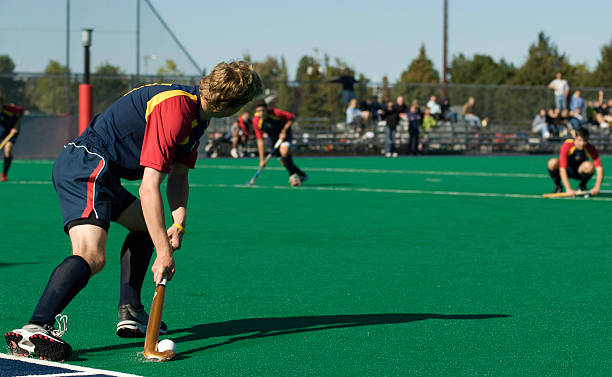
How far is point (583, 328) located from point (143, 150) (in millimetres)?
2797

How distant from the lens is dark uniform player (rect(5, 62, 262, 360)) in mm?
4695

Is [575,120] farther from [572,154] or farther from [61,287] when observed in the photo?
[61,287]

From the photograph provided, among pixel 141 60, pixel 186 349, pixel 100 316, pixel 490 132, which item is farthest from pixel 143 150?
pixel 490 132

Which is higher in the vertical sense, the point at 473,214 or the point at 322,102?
the point at 322,102

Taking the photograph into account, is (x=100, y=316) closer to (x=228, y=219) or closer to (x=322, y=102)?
(x=228, y=219)

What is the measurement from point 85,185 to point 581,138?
11285mm

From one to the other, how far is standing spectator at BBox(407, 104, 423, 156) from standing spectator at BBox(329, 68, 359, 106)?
2301 millimetres

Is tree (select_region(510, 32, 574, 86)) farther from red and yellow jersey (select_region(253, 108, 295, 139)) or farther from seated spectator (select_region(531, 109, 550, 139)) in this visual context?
red and yellow jersey (select_region(253, 108, 295, 139))

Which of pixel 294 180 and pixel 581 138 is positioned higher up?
pixel 581 138

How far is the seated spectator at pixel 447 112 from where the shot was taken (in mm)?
35250

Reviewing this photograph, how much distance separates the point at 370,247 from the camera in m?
9.63

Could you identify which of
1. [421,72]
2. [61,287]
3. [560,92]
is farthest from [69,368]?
[421,72]

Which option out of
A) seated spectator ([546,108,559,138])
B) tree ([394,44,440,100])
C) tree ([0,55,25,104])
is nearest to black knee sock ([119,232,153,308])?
tree ([0,55,25,104])

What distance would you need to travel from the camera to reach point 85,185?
4941mm
